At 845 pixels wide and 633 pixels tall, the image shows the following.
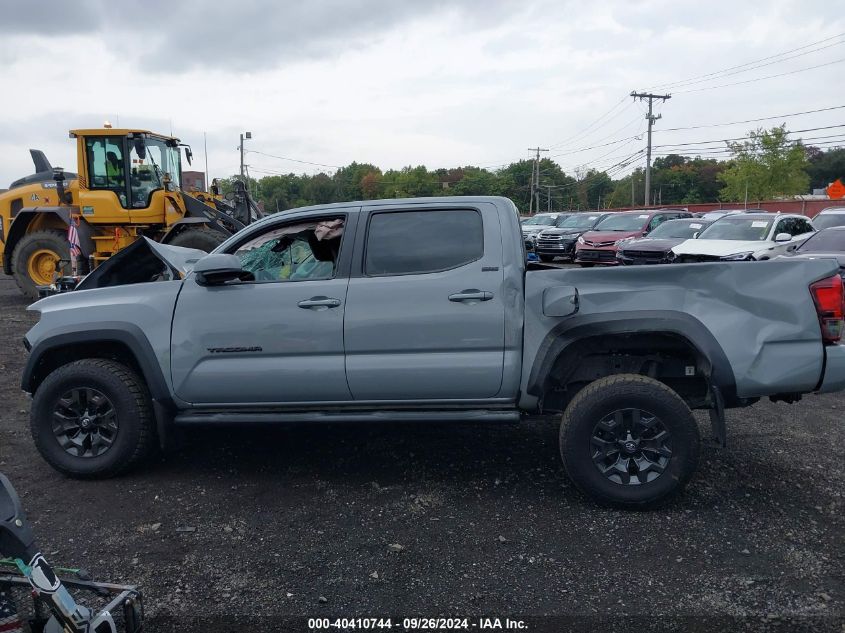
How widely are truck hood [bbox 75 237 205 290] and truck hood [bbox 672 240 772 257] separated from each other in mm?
10151

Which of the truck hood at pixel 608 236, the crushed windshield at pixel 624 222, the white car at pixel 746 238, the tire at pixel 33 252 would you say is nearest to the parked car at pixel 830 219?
the white car at pixel 746 238

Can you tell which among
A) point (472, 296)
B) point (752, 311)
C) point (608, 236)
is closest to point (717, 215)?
point (608, 236)

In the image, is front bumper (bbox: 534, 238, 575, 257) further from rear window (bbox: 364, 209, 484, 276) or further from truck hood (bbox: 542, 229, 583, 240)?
rear window (bbox: 364, 209, 484, 276)

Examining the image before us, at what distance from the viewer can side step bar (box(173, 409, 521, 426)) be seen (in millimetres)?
4379

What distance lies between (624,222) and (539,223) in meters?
7.87

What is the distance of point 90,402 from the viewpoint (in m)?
4.75

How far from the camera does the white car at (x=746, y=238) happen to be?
505 inches

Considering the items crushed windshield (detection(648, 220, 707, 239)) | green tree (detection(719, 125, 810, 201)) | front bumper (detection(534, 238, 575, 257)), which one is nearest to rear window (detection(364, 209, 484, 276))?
crushed windshield (detection(648, 220, 707, 239))

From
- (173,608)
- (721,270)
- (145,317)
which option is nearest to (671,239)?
(721,270)

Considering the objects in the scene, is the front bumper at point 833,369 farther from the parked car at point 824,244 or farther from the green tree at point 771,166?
the green tree at point 771,166

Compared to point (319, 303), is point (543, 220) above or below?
above

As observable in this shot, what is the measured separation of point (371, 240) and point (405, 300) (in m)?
0.52

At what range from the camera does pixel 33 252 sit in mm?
13578

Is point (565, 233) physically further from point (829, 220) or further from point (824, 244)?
point (824, 244)
